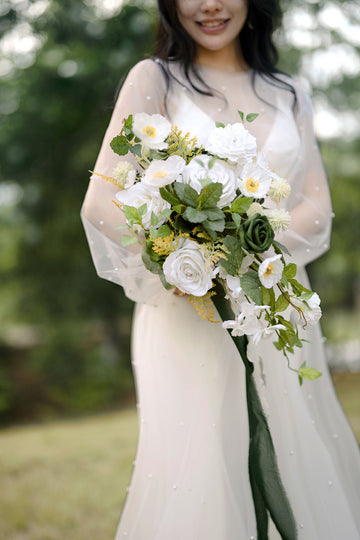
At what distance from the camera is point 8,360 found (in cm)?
1016

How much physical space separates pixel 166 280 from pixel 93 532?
238 centimetres

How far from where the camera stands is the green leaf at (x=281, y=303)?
1722 millimetres

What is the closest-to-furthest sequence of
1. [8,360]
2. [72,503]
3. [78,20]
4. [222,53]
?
[222,53], [72,503], [78,20], [8,360]

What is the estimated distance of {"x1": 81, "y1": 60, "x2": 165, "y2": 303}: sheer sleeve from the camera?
213cm

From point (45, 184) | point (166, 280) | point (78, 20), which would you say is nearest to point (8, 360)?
point (45, 184)

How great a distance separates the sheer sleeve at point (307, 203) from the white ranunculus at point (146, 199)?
29.2 inches

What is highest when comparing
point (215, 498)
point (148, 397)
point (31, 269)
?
point (148, 397)

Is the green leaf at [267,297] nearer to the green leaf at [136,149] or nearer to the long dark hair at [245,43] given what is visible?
the green leaf at [136,149]

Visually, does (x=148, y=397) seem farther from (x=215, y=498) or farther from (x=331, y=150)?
(x=331, y=150)

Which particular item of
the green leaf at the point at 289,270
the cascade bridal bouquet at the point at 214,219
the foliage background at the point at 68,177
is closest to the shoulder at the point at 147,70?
the cascade bridal bouquet at the point at 214,219

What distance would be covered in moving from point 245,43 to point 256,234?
136 centimetres

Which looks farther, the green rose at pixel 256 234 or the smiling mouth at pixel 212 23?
the smiling mouth at pixel 212 23

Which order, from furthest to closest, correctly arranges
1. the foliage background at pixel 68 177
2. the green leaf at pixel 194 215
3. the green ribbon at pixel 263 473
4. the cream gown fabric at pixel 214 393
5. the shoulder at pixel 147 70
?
1. the foliage background at pixel 68 177
2. the shoulder at pixel 147 70
3. the cream gown fabric at pixel 214 393
4. the green ribbon at pixel 263 473
5. the green leaf at pixel 194 215

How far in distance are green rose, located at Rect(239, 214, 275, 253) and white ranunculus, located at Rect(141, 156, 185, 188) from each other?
245 millimetres
